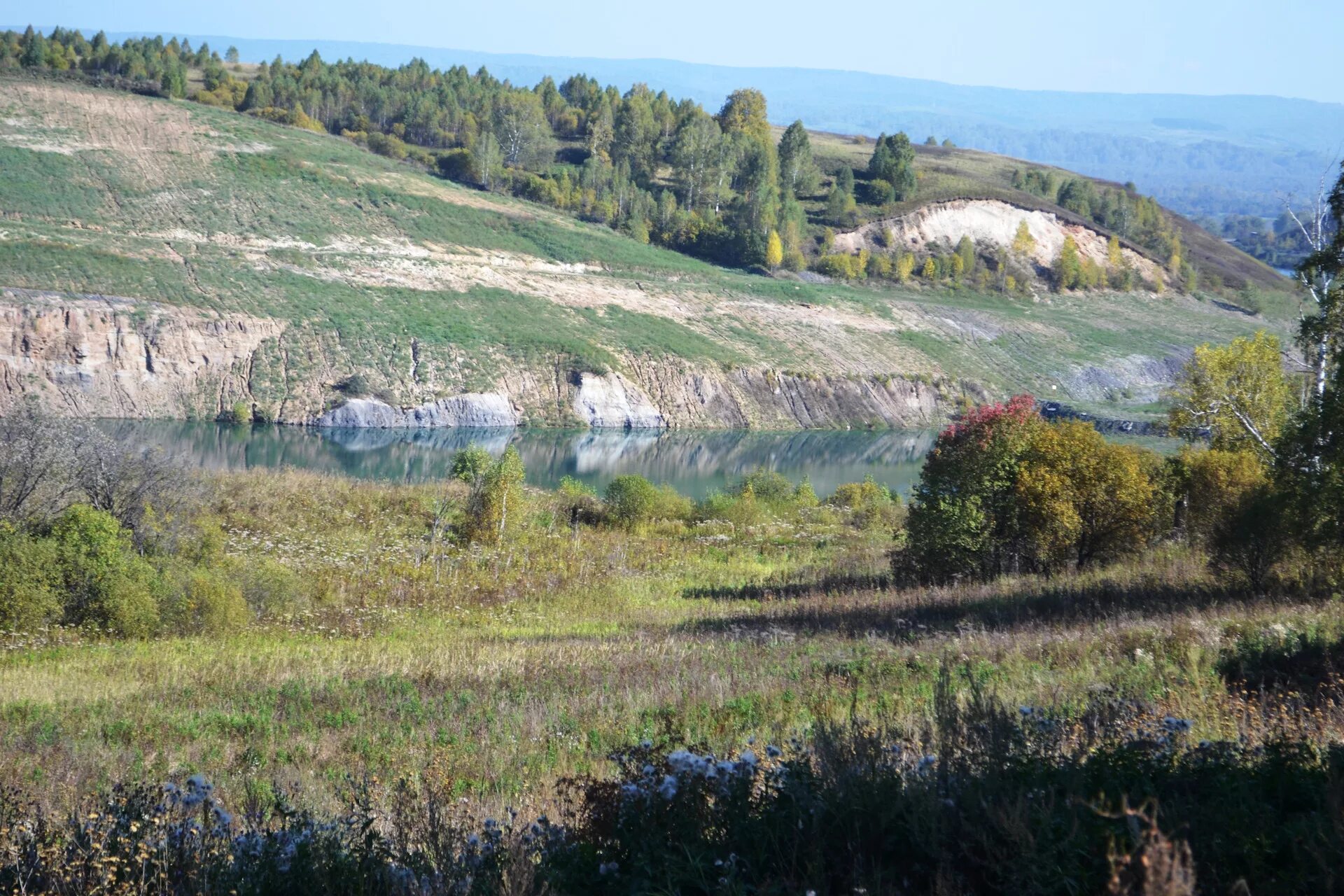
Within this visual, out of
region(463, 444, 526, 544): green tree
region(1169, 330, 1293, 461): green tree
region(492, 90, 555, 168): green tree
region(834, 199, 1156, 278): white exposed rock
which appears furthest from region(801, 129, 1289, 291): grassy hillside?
region(463, 444, 526, 544): green tree

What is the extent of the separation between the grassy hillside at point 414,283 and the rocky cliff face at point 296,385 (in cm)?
67

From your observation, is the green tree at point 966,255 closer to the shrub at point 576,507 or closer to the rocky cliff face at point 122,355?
the rocky cliff face at point 122,355

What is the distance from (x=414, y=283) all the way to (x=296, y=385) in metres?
16.7

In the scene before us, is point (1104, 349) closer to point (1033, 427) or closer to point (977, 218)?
point (977, 218)

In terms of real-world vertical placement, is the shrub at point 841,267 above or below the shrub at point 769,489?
above

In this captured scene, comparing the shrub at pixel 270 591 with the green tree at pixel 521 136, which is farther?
the green tree at pixel 521 136

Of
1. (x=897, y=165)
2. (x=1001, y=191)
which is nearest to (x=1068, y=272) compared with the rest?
(x=1001, y=191)

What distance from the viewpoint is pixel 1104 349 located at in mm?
97750

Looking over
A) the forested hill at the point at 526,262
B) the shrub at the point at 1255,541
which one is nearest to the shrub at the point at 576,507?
the shrub at the point at 1255,541

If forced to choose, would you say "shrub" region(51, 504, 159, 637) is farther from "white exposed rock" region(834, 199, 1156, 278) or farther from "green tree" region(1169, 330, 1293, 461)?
"white exposed rock" region(834, 199, 1156, 278)

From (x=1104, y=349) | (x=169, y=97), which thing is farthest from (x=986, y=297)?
(x=169, y=97)

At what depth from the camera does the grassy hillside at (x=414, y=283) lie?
66.4m

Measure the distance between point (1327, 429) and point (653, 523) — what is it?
75.4 feet

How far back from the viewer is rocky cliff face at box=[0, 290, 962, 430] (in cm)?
5628
